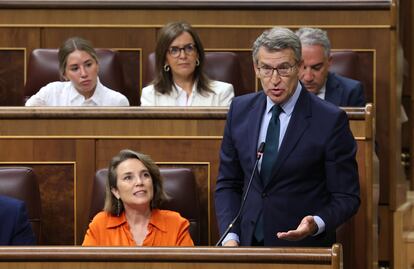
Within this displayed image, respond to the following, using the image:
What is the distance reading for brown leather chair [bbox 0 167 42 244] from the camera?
1841mm

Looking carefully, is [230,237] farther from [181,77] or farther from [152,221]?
Answer: [181,77]

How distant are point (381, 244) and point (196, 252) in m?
0.91

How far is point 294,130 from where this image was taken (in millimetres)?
1610

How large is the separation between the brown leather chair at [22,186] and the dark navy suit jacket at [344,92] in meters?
0.57

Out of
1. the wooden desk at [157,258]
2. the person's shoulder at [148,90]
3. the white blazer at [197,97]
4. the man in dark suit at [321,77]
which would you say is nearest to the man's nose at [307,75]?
the man in dark suit at [321,77]

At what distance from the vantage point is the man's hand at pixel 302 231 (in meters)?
1.48

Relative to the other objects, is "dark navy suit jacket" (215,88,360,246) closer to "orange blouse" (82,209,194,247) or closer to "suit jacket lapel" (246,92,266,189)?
"suit jacket lapel" (246,92,266,189)

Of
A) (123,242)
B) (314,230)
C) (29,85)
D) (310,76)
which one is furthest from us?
(29,85)

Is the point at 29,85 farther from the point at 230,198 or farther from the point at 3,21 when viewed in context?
the point at 230,198

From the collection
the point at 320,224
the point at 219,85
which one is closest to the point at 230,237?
the point at 320,224

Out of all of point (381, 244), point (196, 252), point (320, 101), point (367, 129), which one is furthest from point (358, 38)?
point (196, 252)

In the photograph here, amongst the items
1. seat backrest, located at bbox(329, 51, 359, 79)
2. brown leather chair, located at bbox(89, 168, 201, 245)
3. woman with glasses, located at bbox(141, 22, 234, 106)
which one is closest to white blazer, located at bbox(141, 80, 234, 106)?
woman with glasses, located at bbox(141, 22, 234, 106)

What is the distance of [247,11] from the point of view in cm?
247

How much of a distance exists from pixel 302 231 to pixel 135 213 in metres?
0.39
